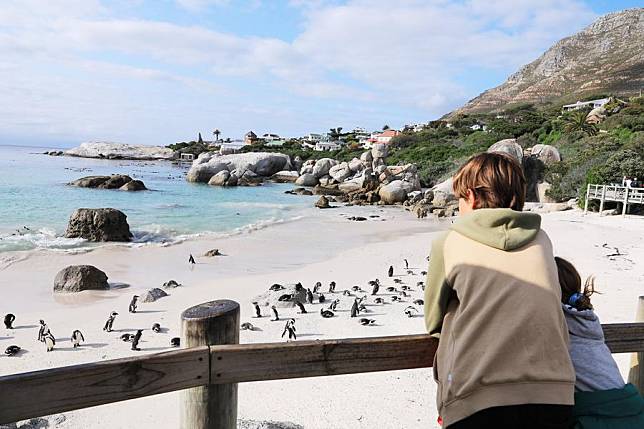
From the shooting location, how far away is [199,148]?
318 feet

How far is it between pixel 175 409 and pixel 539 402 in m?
4.21

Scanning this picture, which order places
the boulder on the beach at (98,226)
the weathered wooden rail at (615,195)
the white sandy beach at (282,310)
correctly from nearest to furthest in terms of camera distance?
the white sandy beach at (282,310) < the boulder on the beach at (98,226) < the weathered wooden rail at (615,195)

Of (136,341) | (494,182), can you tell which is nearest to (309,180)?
(136,341)

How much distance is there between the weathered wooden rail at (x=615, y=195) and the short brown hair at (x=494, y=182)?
20953 millimetres

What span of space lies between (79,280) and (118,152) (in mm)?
92977

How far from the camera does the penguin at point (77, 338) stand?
6934mm

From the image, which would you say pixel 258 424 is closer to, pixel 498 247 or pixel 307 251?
pixel 498 247

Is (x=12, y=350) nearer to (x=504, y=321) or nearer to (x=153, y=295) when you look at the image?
(x=153, y=295)

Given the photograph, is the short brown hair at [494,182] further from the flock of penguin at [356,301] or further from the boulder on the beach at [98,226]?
the boulder on the beach at [98,226]

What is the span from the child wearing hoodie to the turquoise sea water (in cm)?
1600

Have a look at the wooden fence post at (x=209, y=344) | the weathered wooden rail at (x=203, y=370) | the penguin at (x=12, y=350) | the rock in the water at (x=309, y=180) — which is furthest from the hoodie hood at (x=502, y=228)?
the rock in the water at (x=309, y=180)

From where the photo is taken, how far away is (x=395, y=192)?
3123 centimetres

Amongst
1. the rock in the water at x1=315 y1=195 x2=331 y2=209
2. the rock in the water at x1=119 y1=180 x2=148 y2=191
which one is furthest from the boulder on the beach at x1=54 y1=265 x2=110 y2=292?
the rock in the water at x1=119 y1=180 x2=148 y2=191

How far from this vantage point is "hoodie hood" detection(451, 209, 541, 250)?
68.1 inches
